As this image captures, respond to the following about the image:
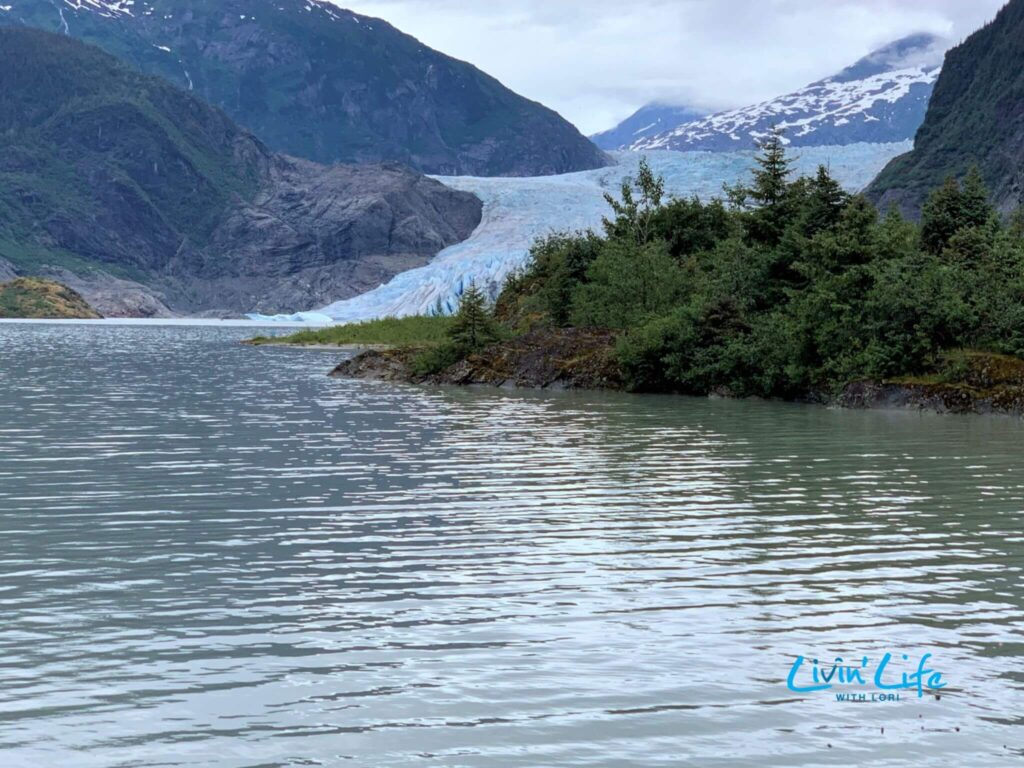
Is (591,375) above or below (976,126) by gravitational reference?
Answer: below

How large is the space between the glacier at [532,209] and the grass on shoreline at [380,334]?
3007 centimetres

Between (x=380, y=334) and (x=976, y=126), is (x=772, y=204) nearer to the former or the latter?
(x=380, y=334)

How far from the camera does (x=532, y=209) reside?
16125 cm

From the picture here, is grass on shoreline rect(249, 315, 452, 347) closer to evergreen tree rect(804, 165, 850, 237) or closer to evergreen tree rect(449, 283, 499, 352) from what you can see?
evergreen tree rect(449, 283, 499, 352)

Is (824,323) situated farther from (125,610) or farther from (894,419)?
(125,610)

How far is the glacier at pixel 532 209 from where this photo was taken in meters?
144

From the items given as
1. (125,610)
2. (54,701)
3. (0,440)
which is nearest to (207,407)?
(0,440)

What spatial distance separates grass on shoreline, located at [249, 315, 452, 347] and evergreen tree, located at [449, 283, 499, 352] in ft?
79.8

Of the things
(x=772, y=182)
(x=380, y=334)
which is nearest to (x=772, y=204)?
(x=772, y=182)

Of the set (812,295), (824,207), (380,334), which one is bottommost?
(380,334)

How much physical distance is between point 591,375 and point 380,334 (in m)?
48.5

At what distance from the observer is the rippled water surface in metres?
9.08

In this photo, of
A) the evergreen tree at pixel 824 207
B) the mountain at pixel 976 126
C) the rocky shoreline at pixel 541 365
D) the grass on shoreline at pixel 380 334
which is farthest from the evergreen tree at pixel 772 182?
the mountain at pixel 976 126

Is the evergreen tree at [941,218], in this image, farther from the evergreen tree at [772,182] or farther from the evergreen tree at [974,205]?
the evergreen tree at [772,182]
